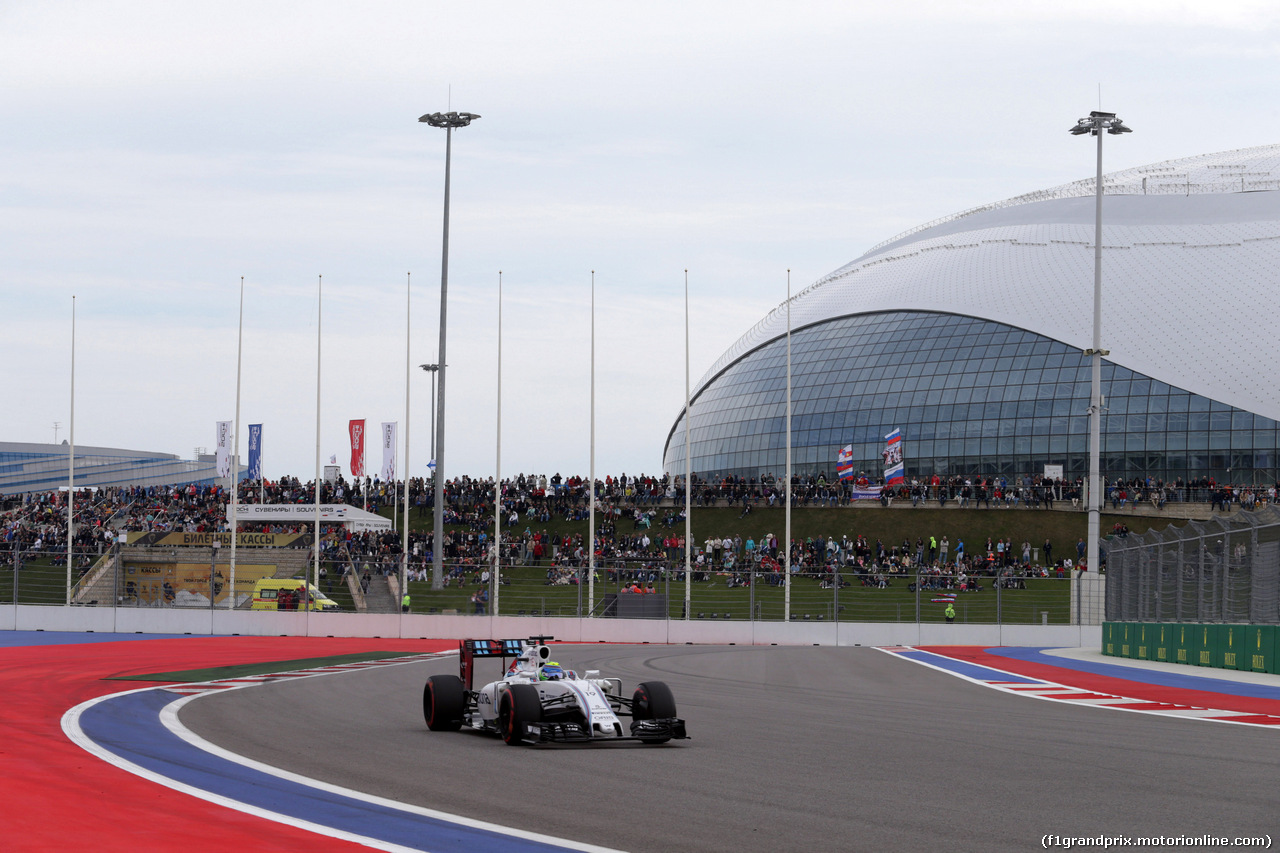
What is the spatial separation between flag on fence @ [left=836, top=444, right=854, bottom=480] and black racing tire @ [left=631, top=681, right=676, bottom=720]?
58347 mm

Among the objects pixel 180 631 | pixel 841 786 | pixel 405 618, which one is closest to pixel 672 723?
pixel 841 786

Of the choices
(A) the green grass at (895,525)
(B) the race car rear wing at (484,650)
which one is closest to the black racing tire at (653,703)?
(B) the race car rear wing at (484,650)

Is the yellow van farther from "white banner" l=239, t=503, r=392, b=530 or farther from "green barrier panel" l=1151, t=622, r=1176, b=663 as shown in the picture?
"green barrier panel" l=1151, t=622, r=1176, b=663

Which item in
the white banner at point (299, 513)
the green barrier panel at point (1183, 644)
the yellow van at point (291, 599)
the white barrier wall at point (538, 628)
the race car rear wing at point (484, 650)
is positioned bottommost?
the white barrier wall at point (538, 628)

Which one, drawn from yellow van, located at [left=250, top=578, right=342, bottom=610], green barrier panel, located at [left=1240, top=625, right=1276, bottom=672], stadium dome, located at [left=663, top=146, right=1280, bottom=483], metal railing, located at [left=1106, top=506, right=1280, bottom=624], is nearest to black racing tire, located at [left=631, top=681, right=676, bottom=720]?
metal railing, located at [left=1106, top=506, right=1280, bottom=624]

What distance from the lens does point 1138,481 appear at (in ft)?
205

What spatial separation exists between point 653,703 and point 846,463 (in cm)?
6044

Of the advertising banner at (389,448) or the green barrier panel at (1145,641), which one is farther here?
the advertising banner at (389,448)

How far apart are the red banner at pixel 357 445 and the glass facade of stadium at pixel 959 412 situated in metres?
25.8

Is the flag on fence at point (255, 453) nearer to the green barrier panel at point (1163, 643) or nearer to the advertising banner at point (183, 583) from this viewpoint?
the advertising banner at point (183, 583)

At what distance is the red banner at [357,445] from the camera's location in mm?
62000

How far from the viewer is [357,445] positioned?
6203cm

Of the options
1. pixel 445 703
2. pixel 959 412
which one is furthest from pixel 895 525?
pixel 445 703

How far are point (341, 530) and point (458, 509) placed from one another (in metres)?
6.84
